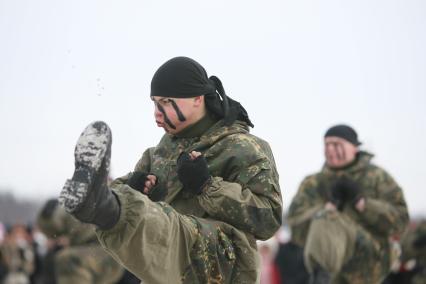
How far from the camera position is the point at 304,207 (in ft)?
30.4

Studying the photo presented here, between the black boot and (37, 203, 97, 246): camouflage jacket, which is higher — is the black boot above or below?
above

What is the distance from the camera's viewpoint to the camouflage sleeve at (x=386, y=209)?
28.1 ft

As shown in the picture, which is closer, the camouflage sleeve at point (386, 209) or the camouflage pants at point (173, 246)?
the camouflage pants at point (173, 246)

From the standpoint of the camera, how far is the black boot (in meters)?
3.83

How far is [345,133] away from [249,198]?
457 cm

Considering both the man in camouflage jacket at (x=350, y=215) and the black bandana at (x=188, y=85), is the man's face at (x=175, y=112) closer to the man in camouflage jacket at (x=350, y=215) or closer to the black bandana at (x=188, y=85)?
the black bandana at (x=188, y=85)

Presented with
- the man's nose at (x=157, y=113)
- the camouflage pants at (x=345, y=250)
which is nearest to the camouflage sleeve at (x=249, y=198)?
the man's nose at (x=157, y=113)

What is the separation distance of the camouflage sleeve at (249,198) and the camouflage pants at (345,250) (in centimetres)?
377

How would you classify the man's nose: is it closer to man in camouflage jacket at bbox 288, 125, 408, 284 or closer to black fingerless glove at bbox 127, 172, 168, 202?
black fingerless glove at bbox 127, 172, 168, 202

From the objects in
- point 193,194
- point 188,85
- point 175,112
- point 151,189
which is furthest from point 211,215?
point 188,85

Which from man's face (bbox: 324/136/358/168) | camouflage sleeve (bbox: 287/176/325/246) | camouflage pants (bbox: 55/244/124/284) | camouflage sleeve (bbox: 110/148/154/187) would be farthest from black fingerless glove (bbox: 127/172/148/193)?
camouflage pants (bbox: 55/244/124/284)

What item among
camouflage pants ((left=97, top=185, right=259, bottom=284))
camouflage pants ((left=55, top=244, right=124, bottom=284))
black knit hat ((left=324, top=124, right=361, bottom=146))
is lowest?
camouflage pants ((left=55, top=244, right=124, bottom=284))

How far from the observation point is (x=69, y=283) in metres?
10.1

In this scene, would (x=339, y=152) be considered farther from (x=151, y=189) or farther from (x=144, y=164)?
(x=151, y=189)
